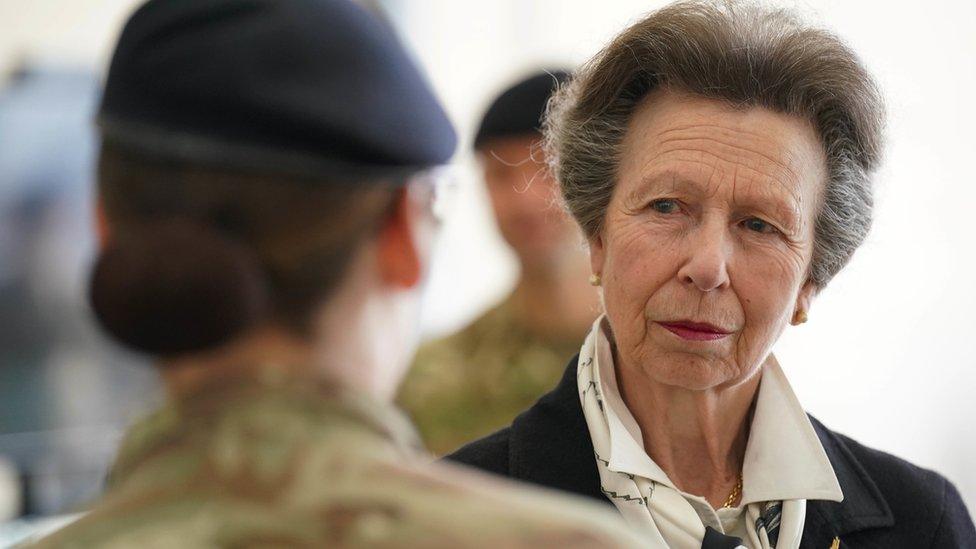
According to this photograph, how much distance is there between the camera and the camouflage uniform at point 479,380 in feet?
11.1

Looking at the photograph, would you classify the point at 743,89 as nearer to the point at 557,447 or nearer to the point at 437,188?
the point at 557,447

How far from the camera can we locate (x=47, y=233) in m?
3.78

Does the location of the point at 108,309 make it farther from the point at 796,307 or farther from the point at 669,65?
the point at 796,307

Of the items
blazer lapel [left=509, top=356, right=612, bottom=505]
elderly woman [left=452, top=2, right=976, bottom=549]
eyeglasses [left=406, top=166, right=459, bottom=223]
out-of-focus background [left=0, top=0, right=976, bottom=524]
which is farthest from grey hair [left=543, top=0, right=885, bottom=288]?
out-of-focus background [left=0, top=0, right=976, bottom=524]

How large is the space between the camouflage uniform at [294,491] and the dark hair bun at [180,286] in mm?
59

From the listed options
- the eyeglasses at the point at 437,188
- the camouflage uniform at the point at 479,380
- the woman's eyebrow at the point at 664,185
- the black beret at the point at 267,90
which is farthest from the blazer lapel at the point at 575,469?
the camouflage uniform at the point at 479,380

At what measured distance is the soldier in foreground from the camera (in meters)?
0.94

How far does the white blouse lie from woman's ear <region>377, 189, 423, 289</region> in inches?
35.1

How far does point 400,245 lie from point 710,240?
3.04 ft

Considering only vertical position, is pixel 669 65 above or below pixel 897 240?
above

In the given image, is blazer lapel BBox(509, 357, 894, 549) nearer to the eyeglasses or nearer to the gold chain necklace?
the gold chain necklace

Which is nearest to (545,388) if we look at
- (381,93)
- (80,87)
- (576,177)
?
(576,177)

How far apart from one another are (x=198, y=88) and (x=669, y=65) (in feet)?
3.64

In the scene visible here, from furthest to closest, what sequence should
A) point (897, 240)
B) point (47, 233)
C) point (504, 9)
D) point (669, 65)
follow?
point (504, 9)
point (897, 240)
point (47, 233)
point (669, 65)
